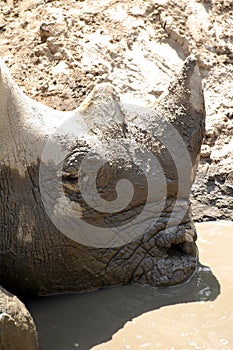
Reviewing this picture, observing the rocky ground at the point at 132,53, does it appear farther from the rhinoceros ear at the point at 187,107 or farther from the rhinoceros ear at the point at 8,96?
the rhinoceros ear at the point at 8,96

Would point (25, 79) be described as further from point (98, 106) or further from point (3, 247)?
point (3, 247)

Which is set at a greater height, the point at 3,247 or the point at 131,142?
the point at 131,142

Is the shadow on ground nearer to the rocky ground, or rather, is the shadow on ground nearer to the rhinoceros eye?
the rhinoceros eye

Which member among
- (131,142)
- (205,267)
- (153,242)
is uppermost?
(131,142)

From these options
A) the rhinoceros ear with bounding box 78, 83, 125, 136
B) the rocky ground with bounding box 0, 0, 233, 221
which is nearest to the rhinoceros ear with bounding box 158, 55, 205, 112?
the rhinoceros ear with bounding box 78, 83, 125, 136

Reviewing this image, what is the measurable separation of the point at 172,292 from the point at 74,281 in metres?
0.54

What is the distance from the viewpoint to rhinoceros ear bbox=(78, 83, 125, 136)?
14.8 feet

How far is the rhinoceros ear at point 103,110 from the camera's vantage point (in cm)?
450

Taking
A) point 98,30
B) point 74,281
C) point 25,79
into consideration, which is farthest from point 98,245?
point 98,30

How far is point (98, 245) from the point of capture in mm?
4441

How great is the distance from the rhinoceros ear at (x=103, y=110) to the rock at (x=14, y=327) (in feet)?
3.89

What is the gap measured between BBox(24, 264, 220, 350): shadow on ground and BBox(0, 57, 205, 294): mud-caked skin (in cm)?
6

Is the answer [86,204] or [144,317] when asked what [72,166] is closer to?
[86,204]

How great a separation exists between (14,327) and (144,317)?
2.95ft
